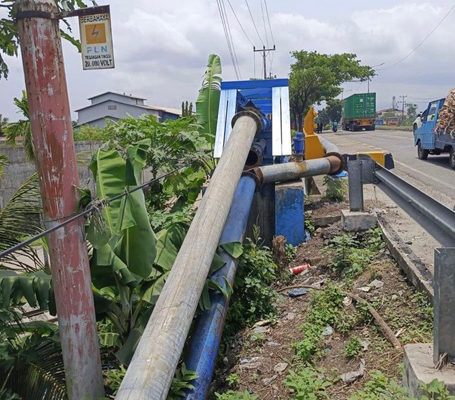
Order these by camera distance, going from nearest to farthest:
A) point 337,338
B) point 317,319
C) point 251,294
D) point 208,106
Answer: point 337,338
point 317,319
point 251,294
point 208,106

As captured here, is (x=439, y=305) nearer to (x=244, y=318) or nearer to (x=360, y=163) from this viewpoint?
(x=244, y=318)

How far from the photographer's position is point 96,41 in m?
2.81

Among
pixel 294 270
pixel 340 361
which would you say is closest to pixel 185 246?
pixel 340 361

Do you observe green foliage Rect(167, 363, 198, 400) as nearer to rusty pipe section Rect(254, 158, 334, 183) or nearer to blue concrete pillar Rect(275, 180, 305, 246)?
rusty pipe section Rect(254, 158, 334, 183)

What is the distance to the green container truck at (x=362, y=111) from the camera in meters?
45.8

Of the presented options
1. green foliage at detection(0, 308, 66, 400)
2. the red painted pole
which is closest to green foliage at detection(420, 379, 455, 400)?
the red painted pole

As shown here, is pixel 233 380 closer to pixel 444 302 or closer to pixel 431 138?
pixel 444 302

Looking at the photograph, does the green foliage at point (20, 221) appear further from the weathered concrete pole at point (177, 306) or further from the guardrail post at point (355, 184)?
the guardrail post at point (355, 184)

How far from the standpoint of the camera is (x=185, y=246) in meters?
3.61

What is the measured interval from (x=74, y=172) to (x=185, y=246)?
111 centimetres

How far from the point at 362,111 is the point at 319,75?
6.09m

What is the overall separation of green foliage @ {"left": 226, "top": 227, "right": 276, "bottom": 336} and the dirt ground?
0.45 feet

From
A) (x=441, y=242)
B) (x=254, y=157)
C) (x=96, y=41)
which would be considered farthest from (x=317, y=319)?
(x=254, y=157)

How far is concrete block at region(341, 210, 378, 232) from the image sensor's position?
5.89 m
